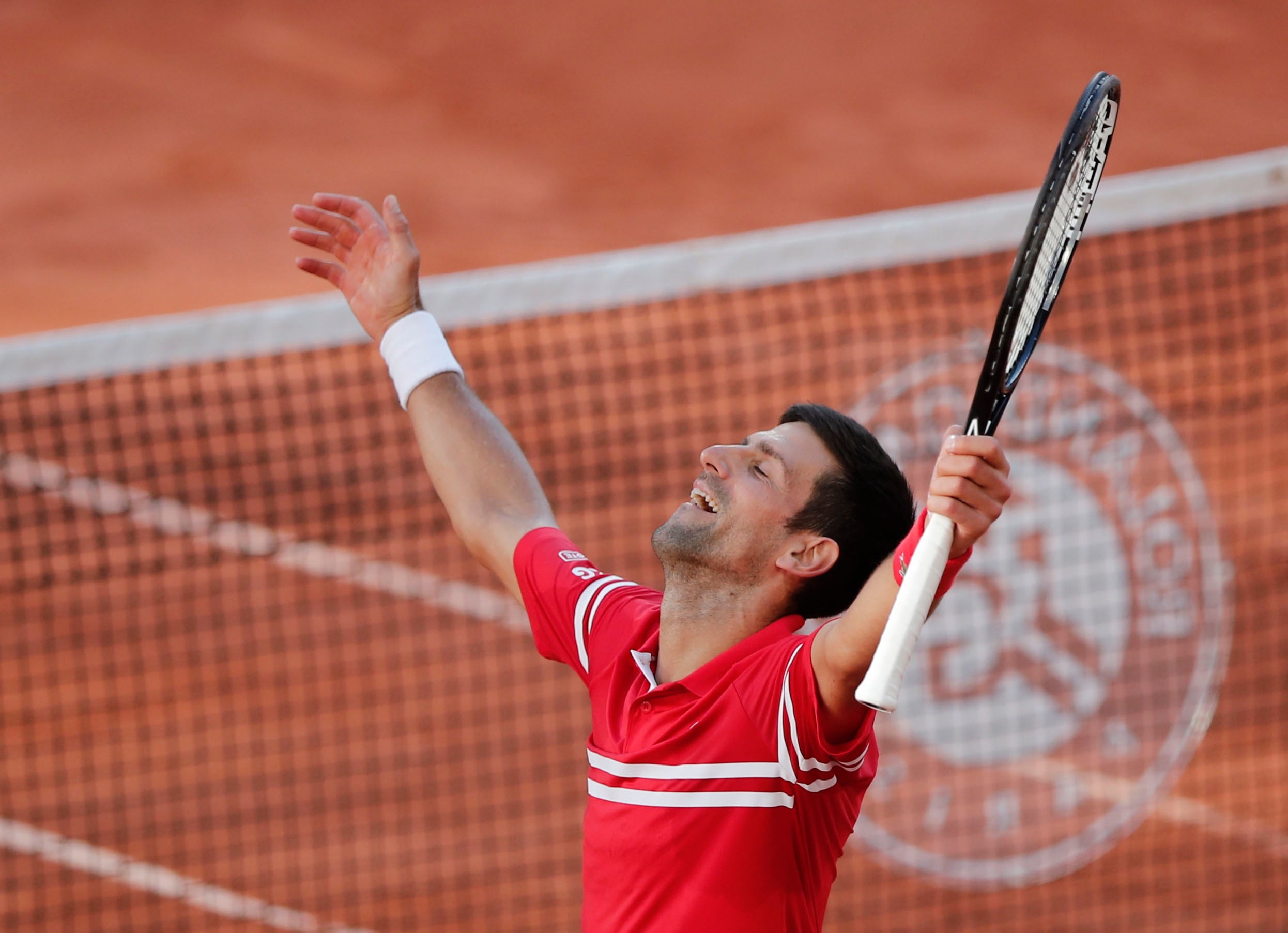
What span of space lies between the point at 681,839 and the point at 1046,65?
1003 cm

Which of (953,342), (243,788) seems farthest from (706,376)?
(243,788)

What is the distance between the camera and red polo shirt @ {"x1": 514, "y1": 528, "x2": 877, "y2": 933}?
A: 2.54 meters

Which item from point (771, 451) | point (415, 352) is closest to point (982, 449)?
point (771, 451)

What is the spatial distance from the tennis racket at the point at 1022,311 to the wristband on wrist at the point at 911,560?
31 millimetres

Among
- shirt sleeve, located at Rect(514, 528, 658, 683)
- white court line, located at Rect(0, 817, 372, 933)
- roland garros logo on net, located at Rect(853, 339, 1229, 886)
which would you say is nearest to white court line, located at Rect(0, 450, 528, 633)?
white court line, located at Rect(0, 817, 372, 933)

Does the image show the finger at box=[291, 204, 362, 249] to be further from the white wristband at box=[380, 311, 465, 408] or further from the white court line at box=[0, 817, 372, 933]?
the white court line at box=[0, 817, 372, 933]

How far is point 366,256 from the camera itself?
354 centimetres

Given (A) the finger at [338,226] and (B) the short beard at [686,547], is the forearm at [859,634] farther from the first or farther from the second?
(A) the finger at [338,226]

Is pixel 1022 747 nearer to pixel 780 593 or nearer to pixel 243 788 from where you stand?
pixel 243 788

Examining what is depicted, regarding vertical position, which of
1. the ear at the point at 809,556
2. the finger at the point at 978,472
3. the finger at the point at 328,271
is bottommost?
the ear at the point at 809,556

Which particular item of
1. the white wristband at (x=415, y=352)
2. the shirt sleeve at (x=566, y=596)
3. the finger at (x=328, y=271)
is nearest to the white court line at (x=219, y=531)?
the finger at (x=328, y=271)

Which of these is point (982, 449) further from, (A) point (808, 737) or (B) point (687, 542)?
(B) point (687, 542)

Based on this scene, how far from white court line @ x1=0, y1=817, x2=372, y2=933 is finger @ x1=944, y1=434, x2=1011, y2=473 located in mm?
5250

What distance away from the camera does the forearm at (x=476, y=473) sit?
3.33m
